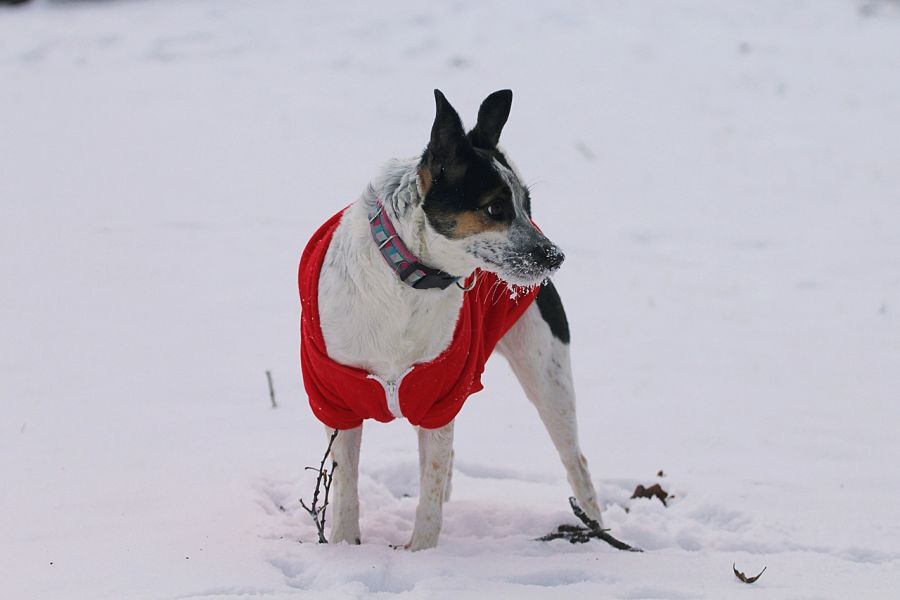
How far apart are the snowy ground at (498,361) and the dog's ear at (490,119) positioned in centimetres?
154

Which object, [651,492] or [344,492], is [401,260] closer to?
[344,492]

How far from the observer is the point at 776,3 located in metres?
14.5

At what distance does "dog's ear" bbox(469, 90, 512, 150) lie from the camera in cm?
380

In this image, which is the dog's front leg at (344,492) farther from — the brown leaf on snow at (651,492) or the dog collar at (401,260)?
the brown leaf on snow at (651,492)

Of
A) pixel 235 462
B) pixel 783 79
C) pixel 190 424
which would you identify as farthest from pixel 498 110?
pixel 783 79

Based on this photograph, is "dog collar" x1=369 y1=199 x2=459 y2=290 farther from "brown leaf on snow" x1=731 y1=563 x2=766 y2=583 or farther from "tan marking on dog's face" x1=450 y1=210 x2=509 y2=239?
"brown leaf on snow" x1=731 y1=563 x2=766 y2=583

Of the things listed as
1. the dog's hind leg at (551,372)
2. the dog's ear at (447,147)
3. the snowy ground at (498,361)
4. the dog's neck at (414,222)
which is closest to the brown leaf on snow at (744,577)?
the snowy ground at (498,361)

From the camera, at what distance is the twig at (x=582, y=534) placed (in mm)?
4156

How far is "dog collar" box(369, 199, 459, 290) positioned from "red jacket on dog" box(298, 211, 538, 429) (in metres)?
0.26

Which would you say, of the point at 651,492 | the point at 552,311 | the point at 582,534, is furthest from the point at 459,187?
the point at 651,492

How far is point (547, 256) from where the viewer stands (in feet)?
11.7

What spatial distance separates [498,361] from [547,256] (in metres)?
3.44

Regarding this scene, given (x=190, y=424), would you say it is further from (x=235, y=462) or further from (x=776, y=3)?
(x=776, y=3)

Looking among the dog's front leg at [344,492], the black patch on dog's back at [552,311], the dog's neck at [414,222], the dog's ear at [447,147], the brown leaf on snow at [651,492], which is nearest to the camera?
the dog's ear at [447,147]
